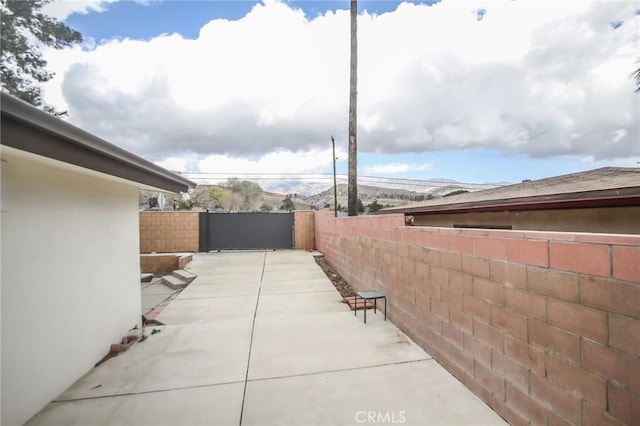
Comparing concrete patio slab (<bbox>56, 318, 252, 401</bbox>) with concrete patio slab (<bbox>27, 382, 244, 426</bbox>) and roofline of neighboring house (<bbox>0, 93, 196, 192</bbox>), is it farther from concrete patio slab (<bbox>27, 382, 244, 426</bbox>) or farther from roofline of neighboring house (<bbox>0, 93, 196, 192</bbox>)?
roofline of neighboring house (<bbox>0, 93, 196, 192</bbox>)

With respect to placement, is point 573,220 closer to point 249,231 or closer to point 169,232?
point 249,231

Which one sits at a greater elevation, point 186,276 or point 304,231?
point 304,231

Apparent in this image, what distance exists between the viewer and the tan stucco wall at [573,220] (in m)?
3.64

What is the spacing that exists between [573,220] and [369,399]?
4.05m

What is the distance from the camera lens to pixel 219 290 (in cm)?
655

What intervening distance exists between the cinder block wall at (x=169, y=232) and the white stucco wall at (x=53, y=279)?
8.71m

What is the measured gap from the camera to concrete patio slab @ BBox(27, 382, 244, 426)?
7.55 feet

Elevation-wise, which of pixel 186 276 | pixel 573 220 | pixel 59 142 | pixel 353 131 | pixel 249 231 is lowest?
pixel 186 276

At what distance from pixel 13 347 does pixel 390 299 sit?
4083mm

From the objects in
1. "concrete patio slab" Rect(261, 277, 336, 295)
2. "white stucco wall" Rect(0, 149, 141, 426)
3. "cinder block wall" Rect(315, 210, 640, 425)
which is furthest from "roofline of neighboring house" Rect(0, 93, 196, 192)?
"concrete patio slab" Rect(261, 277, 336, 295)

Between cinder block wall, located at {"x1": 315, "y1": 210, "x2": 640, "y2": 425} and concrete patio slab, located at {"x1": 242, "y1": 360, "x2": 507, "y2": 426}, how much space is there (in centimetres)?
19

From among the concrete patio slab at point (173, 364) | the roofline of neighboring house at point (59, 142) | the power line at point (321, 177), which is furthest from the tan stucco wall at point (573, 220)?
the power line at point (321, 177)

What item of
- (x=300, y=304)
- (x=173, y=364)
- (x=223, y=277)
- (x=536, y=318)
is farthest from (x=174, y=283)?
(x=536, y=318)

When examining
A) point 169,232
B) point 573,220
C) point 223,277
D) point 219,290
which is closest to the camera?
point 573,220
